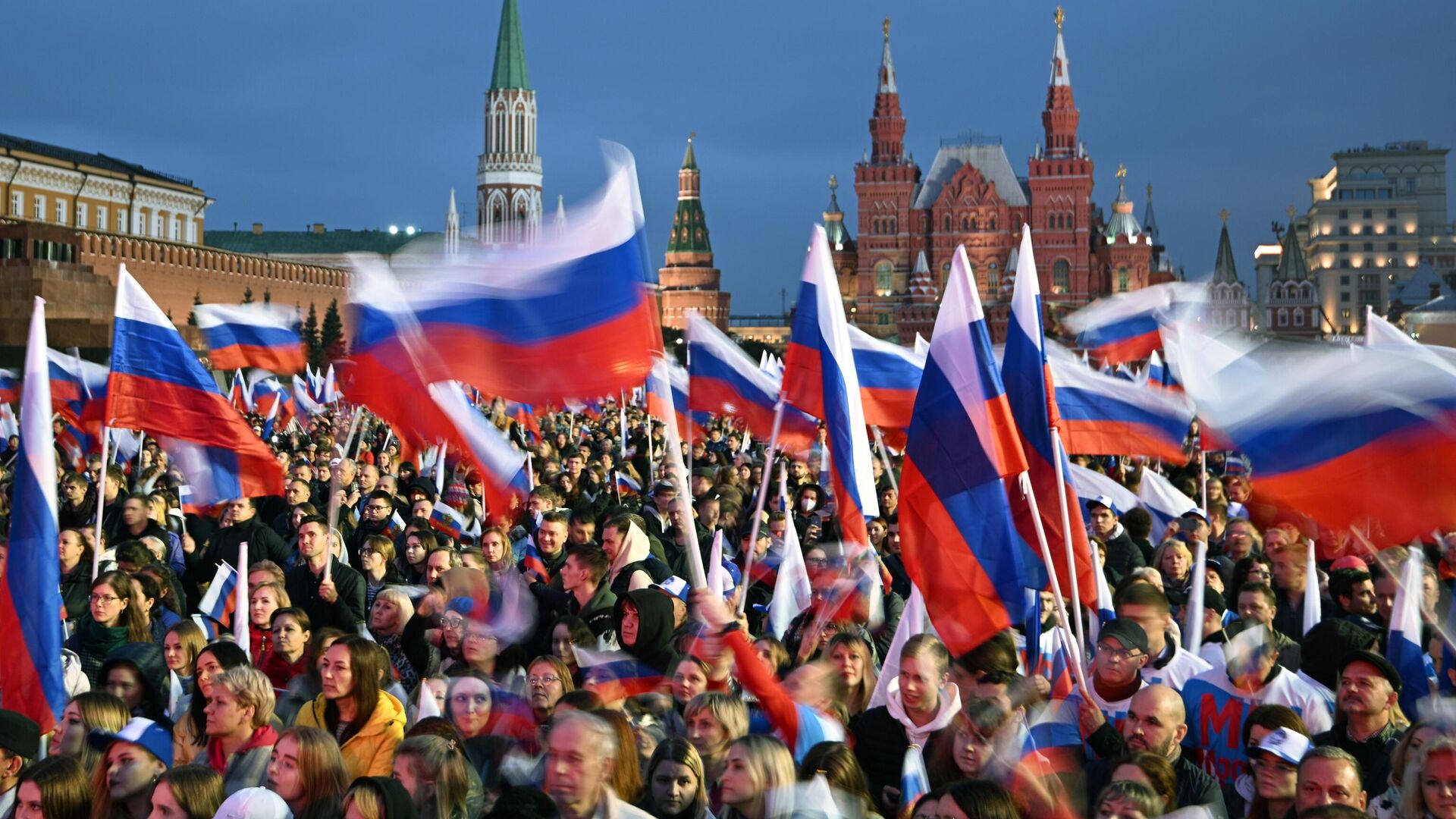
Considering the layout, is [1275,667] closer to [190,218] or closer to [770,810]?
[770,810]

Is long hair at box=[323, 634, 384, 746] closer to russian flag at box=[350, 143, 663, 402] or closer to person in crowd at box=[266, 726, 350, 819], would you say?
person in crowd at box=[266, 726, 350, 819]

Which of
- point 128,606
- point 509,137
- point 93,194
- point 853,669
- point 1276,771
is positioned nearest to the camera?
point 1276,771

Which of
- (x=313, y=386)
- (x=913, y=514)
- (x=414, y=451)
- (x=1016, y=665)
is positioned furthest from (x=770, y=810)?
(x=313, y=386)

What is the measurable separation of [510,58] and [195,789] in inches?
4710

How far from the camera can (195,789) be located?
405cm

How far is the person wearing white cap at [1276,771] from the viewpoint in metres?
4.36

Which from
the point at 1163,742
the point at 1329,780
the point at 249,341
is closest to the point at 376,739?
the point at 1163,742

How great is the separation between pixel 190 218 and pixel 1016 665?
268 feet

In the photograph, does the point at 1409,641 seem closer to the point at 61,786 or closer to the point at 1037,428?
the point at 1037,428

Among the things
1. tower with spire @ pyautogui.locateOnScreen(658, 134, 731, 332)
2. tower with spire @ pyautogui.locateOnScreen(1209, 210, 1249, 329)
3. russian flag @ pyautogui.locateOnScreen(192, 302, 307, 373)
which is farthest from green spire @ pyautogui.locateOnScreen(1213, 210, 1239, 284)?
russian flag @ pyautogui.locateOnScreen(192, 302, 307, 373)

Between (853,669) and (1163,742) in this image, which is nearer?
(1163,742)

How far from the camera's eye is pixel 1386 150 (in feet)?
411

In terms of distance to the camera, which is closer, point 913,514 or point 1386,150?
point 913,514

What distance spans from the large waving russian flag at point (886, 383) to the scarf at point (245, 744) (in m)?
5.92
